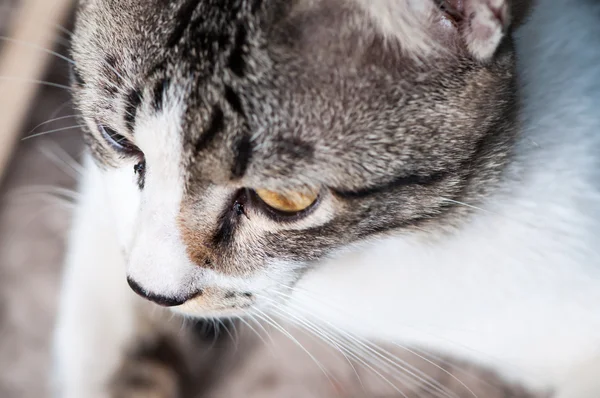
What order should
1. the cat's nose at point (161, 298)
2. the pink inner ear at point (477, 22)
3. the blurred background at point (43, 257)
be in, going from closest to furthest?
the pink inner ear at point (477, 22) < the cat's nose at point (161, 298) < the blurred background at point (43, 257)

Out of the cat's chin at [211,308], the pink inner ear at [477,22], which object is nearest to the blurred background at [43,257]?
the cat's chin at [211,308]

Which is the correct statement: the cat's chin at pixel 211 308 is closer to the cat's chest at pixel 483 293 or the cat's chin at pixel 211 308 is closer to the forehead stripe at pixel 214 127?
the cat's chest at pixel 483 293

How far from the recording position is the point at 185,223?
567 millimetres

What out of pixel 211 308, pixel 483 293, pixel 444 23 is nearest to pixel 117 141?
pixel 211 308

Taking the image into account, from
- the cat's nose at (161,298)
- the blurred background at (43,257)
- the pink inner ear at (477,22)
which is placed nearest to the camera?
the pink inner ear at (477,22)

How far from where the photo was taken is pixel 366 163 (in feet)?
1.74

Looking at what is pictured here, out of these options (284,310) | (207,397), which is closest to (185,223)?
(284,310)

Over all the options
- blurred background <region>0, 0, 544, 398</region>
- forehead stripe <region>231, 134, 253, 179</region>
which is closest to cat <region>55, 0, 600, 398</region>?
forehead stripe <region>231, 134, 253, 179</region>

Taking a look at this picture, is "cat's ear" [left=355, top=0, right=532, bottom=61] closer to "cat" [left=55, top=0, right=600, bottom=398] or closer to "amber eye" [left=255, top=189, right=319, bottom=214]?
"cat" [left=55, top=0, right=600, bottom=398]

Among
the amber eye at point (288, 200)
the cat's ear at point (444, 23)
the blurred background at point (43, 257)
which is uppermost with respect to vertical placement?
the cat's ear at point (444, 23)

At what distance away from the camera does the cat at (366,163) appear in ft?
1.65

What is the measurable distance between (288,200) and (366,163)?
0.08 m

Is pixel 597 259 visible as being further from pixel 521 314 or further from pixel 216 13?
pixel 216 13

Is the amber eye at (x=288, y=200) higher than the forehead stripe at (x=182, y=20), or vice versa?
the forehead stripe at (x=182, y=20)
